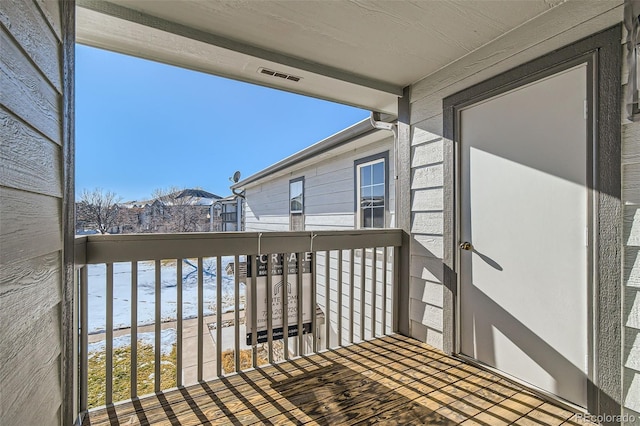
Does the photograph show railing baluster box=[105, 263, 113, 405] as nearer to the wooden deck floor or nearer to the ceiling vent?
the wooden deck floor

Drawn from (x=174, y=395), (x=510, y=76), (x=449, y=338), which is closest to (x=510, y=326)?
(x=449, y=338)

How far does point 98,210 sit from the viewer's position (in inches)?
77.1

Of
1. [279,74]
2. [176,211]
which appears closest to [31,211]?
[176,211]

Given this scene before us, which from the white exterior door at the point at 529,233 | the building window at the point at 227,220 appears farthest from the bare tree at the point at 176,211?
the white exterior door at the point at 529,233

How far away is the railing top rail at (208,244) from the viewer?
70.2 inches

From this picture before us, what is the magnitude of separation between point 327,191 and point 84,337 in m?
3.76

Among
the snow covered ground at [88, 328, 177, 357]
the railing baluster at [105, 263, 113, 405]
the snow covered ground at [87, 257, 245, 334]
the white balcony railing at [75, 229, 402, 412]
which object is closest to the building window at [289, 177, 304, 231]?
the snow covered ground at [88, 328, 177, 357]

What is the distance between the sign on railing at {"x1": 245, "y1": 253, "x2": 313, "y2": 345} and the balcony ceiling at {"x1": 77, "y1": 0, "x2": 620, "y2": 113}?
152 cm

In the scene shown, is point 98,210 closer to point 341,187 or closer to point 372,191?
point 372,191

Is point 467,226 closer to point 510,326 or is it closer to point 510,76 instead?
point 510,326

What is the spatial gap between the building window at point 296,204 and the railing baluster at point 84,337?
14.1 ft

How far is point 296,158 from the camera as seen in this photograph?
5070mm

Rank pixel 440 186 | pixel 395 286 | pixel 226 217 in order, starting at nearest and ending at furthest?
pixel 440 186 → pixel 395 286 → pixel 226 217

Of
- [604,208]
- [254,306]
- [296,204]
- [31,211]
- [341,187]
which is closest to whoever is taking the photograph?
[31,211]
